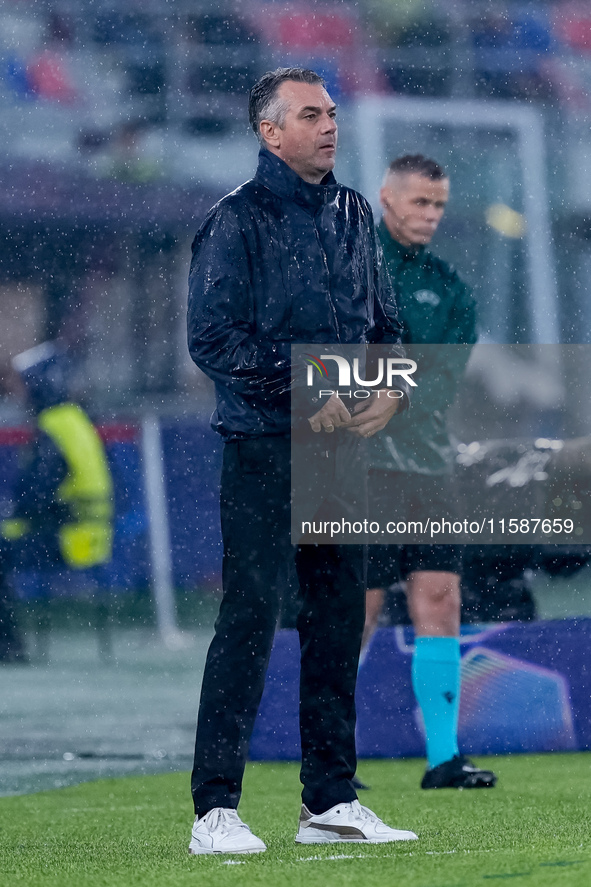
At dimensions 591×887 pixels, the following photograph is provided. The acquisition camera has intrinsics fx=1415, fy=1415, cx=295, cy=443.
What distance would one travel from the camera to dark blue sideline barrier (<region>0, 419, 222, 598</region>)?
3896mm

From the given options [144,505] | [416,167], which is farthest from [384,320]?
[144,505]

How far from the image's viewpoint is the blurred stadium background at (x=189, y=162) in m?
3.55

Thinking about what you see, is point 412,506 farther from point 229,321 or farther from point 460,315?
point 229,321

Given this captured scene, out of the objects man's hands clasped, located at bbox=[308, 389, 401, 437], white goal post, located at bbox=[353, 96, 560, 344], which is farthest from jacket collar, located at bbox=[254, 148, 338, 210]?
white goal post, located at bbox=[353, 96, 560, 344]

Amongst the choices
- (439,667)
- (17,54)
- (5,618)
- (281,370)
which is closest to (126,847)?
(281,370)

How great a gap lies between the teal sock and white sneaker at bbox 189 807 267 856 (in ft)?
2.73

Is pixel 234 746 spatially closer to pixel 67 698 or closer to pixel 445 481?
pixel 445 481

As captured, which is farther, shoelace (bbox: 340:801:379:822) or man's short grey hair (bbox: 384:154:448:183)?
man's short grey hair (bbox: 384:154:448:183)

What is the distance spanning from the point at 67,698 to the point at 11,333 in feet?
3.39

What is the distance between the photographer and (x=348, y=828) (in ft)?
5.83

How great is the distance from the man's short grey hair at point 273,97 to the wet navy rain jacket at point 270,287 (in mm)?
56

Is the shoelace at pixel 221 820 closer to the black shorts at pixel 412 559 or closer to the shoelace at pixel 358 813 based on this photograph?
the shoelace at pixel 358 813

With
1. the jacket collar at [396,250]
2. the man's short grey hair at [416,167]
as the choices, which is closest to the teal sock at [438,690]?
the jacket collar at [396,250]

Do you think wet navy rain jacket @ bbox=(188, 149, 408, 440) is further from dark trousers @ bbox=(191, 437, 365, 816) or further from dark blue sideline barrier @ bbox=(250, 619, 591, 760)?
dark blue sideline barrier @ bbox=(250, 619, 591, 760)
